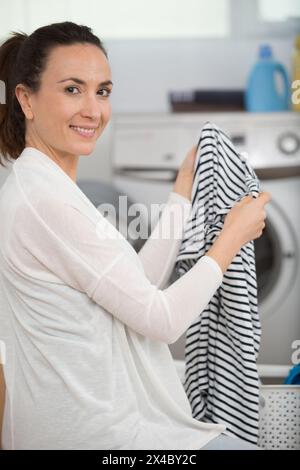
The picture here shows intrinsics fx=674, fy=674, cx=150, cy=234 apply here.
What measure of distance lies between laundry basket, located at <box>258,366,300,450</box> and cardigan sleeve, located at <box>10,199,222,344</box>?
1.50ft

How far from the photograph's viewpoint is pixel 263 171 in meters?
2.43

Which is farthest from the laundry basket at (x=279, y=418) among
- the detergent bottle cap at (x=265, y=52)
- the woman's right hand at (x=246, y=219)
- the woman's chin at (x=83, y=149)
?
the detergent bottle cap at (x=265, y=52)

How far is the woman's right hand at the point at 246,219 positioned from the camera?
3.63 ft

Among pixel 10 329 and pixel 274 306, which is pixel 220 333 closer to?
pixel 10 329

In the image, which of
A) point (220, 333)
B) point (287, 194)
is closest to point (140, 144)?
point (287, 194)

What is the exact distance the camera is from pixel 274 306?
2.39 metres

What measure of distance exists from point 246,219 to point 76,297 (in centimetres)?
31

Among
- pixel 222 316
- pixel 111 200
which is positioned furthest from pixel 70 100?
pixel 111 200

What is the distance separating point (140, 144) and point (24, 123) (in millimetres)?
1286

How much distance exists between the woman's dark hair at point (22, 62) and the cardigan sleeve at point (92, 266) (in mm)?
Result: 238

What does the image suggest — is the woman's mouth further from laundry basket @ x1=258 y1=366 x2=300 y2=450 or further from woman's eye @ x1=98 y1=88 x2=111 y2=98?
laundry basket @ x1=258 y1=366 x2=300 y2=450

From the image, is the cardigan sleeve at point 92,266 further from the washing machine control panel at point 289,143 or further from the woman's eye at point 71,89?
the washing machine control panel at point 289,143

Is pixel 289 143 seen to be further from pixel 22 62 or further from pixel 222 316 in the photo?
pixel 22 62

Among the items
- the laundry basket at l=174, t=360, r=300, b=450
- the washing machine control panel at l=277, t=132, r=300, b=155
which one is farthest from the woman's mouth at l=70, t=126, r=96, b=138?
the washing machine control panel at l=277, t=132, r=300, b=155
